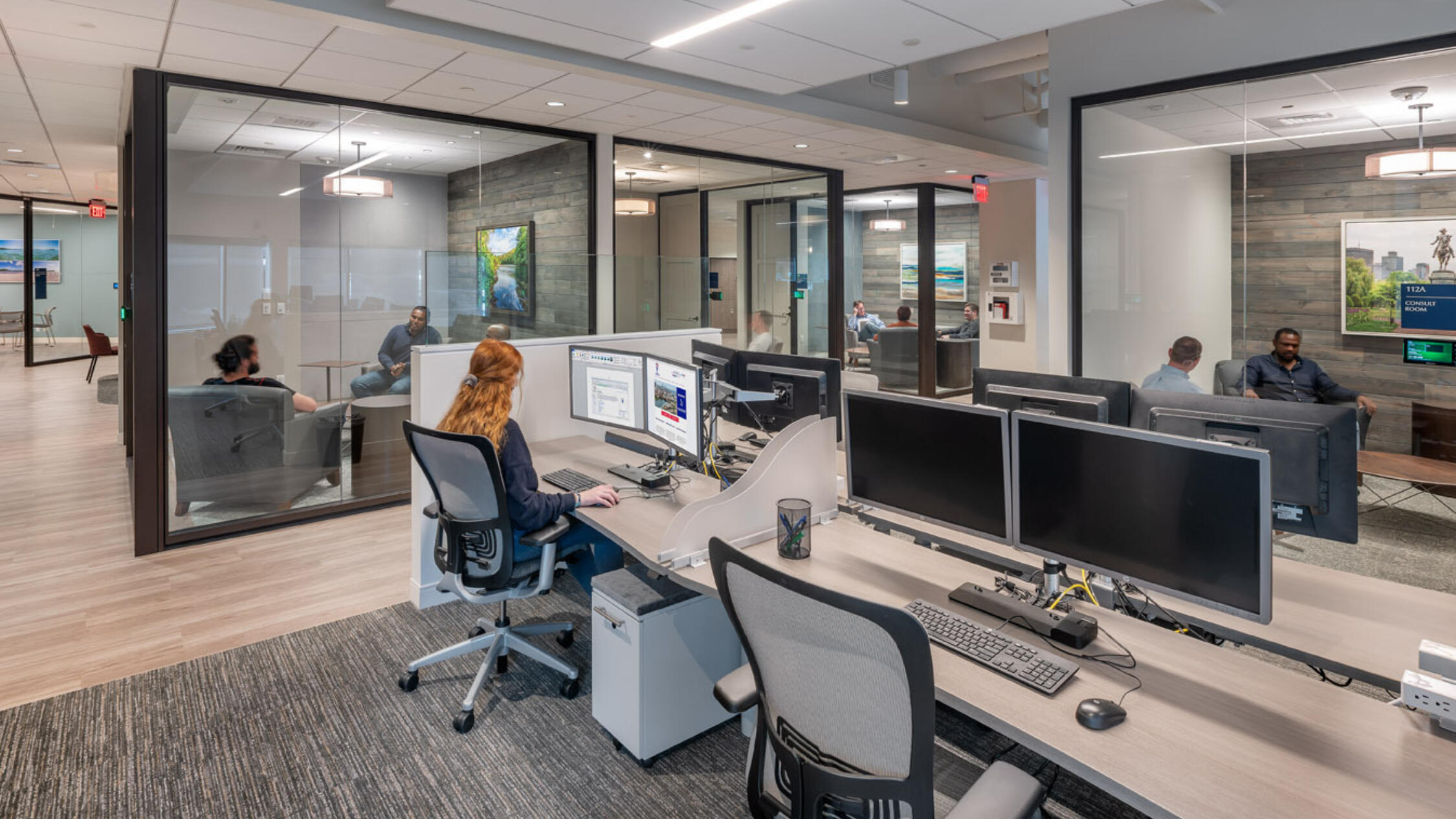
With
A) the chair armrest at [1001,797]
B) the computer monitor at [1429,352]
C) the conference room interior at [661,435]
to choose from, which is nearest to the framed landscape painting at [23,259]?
the conference room interior at [661,435]

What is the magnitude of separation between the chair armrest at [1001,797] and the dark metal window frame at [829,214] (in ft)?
18.8

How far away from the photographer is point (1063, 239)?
515 centimetres

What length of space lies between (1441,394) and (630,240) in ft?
17.9

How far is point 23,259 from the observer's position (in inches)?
512

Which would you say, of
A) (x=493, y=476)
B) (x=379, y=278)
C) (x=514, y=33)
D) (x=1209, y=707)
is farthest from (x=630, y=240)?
(x=1209, y=707)

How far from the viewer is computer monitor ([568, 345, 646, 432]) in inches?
134

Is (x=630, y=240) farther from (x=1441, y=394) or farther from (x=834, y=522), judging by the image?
(x=1441, y=394)

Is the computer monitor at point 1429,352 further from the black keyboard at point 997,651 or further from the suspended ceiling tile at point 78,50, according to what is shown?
the suspended ceiling tile at point 78,50

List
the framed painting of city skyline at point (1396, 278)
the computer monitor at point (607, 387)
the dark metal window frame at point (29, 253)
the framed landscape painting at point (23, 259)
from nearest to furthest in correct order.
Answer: the computer monitor at point (607, 387)
the framed painting of city skyline at point (1396, 278)
the dark metal window frame at point (29, 253)
the framed landscape painting at point (23, 259)

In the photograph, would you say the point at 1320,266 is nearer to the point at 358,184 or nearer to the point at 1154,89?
the point at 1154,89

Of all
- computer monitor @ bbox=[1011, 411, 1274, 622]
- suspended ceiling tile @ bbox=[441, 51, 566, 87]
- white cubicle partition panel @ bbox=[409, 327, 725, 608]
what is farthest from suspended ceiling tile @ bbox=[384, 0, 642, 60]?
computer monitor @ bbox=[1011, 411, 1274, 622]

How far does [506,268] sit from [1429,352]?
547cm

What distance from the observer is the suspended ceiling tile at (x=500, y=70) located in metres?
4.34

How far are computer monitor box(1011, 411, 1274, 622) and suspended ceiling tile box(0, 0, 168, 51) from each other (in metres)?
4.22
